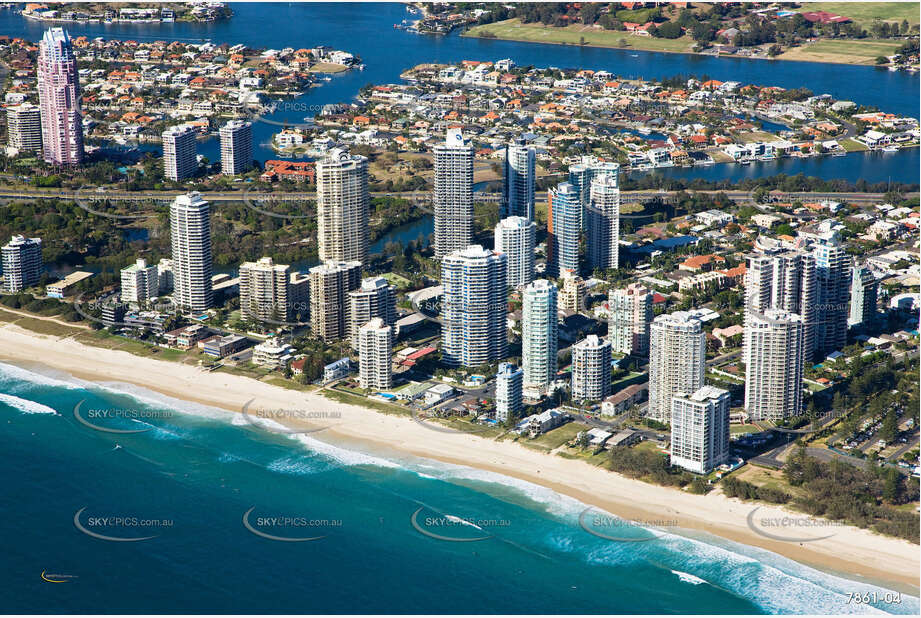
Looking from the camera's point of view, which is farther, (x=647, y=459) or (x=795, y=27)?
(x=795, y=27)

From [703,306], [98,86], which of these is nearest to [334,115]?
[98,86]

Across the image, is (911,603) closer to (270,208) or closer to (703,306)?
(703,306)
